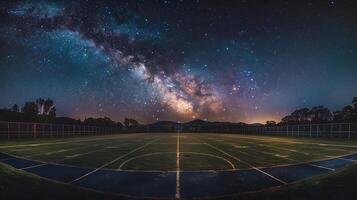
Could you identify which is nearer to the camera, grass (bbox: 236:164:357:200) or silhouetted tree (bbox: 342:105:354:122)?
grass (bbox: 236:164:357:200)

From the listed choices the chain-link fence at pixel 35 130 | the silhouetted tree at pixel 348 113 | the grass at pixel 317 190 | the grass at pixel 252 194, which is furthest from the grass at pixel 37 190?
the silhouetted tree at pixel 348 113

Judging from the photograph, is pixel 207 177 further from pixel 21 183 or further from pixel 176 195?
pixel 21 183

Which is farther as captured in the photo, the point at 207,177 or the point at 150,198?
the point at 207,177

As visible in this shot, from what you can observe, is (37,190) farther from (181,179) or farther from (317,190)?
(317,190)

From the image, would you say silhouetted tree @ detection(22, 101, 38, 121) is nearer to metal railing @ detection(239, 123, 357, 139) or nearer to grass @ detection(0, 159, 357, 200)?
metal railing @ detection(239, 123, 357, 139)

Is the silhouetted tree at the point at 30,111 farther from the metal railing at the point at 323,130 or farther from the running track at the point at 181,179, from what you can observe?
the running track at the point at 181,179

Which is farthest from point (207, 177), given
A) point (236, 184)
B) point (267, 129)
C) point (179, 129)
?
point (179, 129)

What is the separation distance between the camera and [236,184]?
13.3 metres

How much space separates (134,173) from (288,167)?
7729 millimetres

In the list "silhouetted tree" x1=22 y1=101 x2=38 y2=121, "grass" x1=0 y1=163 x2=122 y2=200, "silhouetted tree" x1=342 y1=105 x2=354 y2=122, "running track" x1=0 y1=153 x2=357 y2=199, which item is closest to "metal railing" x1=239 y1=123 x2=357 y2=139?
"silhouetted tree" x1=342 y1=105 x2=354 y2=122

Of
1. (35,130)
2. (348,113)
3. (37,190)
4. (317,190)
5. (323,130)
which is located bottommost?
(37,190)

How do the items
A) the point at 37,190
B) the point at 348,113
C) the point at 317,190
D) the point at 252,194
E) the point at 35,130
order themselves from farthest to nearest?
1. the point at 348,113
2. the point at 35,130
3. the point at 37,190
4. the point at 317,190
5. the point at 252,194

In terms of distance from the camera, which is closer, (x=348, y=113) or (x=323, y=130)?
(x=323, y=130)

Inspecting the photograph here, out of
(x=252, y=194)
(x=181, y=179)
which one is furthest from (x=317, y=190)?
(x=181, y=179)
